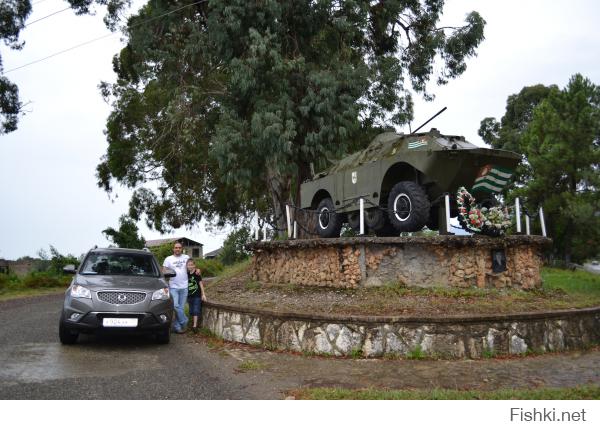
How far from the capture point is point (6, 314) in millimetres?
12719

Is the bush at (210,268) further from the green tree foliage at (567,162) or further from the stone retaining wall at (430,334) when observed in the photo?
the stone retaining wall at (430,334)

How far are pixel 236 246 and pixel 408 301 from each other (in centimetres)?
2255

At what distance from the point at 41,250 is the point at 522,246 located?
23389mm

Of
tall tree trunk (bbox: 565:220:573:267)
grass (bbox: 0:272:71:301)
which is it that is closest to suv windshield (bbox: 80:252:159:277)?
grass (bbox: 0:272:71:301)

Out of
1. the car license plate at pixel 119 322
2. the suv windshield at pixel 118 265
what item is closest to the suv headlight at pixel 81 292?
the car license plate at pixel 119 322

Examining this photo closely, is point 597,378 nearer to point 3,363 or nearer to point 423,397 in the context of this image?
point 423,397

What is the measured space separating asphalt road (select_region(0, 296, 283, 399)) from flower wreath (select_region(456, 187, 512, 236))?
493cm

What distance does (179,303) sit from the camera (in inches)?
379

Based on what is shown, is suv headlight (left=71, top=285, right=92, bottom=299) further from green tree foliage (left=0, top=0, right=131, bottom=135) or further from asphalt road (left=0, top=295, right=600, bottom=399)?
green tree foliage (left=0, top=0, right=131, bottom=135)

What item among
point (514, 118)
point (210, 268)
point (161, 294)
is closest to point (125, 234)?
point (210, 268)

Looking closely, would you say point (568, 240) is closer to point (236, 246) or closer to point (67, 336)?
point (236, 246)

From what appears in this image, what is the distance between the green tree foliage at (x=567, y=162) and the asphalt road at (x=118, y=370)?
800 inches

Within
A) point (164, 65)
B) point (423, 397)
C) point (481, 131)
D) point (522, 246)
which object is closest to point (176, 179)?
point (164, 65)

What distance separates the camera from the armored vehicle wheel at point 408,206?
30.5ft
